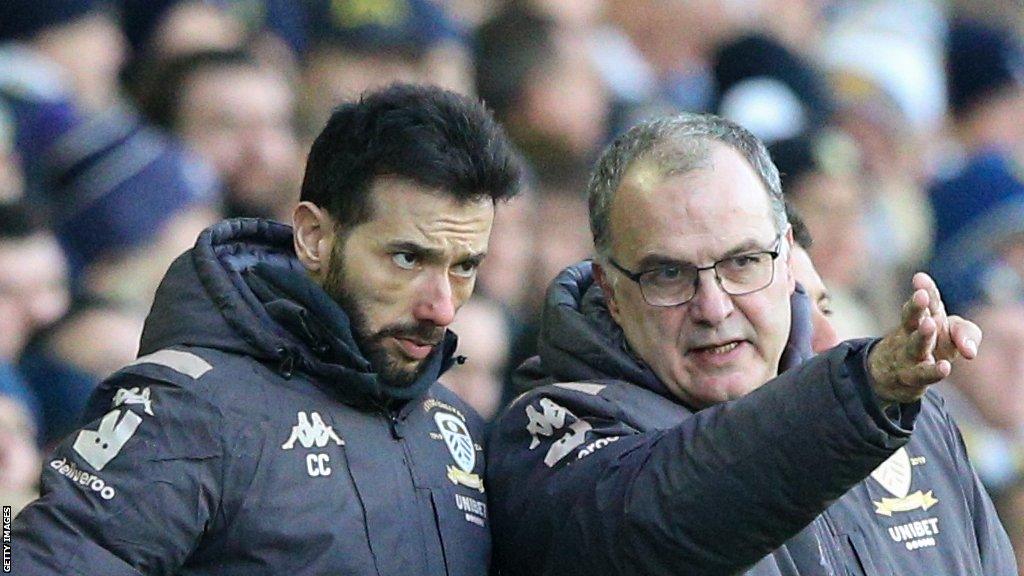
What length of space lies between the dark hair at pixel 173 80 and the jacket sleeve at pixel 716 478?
9.84 feet

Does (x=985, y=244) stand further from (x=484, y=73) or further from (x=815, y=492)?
(x=815, y=492)

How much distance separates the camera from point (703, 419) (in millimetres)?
3986

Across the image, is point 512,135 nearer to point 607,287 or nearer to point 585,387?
point 607,287

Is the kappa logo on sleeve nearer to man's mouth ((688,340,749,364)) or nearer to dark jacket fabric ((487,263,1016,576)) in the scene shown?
dark jacket fabric ((487,263,1016,576))

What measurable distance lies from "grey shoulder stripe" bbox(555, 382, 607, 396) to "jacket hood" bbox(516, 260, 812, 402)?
0.20 feet

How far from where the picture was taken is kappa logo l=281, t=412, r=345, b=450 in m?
4.15

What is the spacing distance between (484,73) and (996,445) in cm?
234

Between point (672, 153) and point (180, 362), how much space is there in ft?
3.60

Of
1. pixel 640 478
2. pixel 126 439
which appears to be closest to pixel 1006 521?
pixel 640 478

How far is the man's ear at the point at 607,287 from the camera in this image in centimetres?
467

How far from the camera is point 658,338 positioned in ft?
14.9

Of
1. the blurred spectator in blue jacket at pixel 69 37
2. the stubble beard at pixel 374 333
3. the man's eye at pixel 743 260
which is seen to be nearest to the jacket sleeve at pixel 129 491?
the stubble beard at pixel 374 333

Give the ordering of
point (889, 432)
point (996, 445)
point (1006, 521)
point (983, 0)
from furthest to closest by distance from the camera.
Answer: point (983, 0) < point (996, 445) < point (1006, 521) < point (889, 432)

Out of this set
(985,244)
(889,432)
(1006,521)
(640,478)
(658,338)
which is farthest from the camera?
(985,244)
